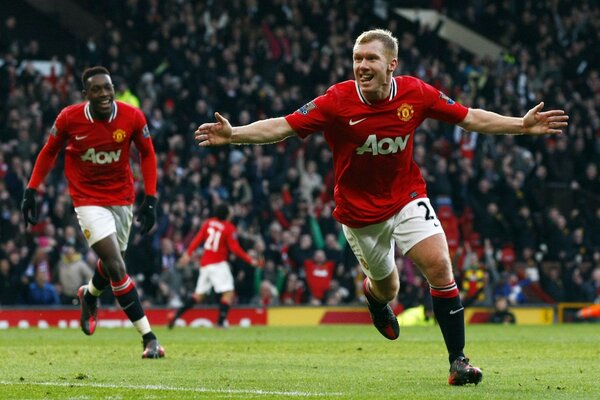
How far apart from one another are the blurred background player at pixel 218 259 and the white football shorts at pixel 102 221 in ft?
28.3

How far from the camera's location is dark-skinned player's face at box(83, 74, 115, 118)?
41.9 feet

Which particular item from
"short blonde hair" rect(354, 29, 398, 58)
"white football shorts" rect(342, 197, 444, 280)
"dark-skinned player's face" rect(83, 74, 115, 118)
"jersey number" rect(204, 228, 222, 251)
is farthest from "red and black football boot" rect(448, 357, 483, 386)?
"jersey number" rect(204, 228, 222, 251)

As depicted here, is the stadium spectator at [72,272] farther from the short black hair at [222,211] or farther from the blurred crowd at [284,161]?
the short black hair at [222,211]

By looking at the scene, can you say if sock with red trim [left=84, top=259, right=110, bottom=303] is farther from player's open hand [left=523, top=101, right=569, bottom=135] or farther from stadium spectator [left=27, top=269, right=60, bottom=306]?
stadium spectator [left=27, top=269, right=60, bottom=306]

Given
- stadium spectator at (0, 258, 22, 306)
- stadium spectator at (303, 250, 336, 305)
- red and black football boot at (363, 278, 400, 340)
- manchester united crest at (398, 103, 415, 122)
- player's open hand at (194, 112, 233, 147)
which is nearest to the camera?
player's open hand at (194, 112, 233, 147)

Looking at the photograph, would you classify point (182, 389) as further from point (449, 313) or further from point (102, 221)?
point (102, 221)

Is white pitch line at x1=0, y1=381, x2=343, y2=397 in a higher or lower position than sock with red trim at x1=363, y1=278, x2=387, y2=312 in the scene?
lower

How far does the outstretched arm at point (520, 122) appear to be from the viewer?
9.36m

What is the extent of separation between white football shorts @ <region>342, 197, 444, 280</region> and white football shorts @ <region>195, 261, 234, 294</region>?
1145cm

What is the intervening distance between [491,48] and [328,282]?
525 inches

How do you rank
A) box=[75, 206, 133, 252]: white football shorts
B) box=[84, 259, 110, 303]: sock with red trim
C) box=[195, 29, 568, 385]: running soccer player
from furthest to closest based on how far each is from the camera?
box=[84, 259, 110, 303]: sock with red trim → box=[75, 206, 133, 252]: white football shorts → box=[195, 29, 568, 385]: running soccer player

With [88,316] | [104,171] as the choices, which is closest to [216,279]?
[88,316]

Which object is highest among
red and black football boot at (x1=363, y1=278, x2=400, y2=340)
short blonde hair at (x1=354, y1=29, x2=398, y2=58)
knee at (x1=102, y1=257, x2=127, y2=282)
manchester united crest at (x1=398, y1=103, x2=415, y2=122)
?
short blonde hair at (x1=354, y1=29, x2=398, y2=58)

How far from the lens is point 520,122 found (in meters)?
9.48
